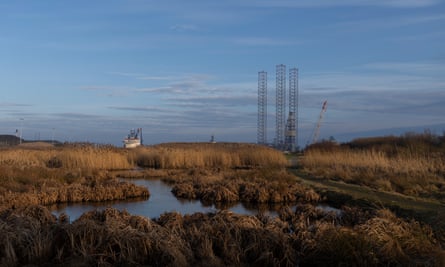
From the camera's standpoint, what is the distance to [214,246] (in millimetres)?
8102

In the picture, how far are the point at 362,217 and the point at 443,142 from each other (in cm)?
2126

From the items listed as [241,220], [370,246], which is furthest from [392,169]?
[370,246]

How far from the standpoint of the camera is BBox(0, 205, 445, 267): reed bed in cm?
730

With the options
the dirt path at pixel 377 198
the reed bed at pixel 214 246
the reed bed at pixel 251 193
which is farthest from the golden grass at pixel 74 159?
the reed bed at pixel 214 246

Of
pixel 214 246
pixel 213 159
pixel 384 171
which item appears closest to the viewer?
pixel 214 246

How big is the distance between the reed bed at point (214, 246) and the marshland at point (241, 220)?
0.02 meters

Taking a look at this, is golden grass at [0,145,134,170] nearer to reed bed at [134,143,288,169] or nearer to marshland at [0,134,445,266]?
marshland at [0,134,445,266]

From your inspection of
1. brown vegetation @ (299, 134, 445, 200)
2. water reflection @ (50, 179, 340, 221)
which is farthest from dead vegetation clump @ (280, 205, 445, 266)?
brown vegetation @ (299, 134, 445, 200)

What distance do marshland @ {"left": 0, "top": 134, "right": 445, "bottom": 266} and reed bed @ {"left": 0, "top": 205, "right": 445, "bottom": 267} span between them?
0.02 metres

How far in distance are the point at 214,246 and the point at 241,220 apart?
A: 131 centimetres

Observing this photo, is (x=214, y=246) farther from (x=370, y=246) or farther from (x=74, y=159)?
(x=74, y=159)

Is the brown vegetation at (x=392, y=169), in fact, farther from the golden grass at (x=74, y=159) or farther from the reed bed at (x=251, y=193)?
the golden grass at (x=74, y=159)

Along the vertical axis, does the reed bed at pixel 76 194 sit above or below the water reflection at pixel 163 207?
above

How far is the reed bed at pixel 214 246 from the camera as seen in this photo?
730 cm
